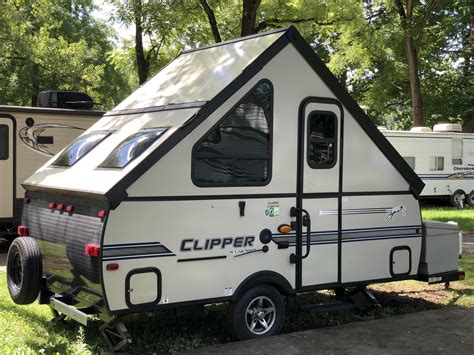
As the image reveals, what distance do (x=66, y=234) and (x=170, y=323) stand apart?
1.62 m

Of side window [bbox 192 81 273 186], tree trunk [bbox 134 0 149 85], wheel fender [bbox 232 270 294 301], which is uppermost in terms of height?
tree trunk [bbox 134 0 149 85]

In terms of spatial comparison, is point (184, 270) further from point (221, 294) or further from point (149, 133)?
point (149, 133)

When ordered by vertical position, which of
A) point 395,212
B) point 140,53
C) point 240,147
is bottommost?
point 395,212

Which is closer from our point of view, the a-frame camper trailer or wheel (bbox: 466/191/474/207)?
the a-frame camper trailer

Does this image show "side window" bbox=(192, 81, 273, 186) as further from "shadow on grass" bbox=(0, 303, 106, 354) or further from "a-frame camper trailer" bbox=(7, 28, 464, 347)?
"shadow on grass" bbox=(0, 303, 106, 354)

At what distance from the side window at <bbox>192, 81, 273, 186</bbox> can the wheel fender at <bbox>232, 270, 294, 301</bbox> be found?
87 cm

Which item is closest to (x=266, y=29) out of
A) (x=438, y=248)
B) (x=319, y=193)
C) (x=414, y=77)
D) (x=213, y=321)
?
(x=414, y=77)

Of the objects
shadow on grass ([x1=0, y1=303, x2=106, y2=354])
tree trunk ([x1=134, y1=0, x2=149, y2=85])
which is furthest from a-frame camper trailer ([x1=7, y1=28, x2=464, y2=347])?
tree trunk ([x1=134, y1=0, x2=149, y2=85])

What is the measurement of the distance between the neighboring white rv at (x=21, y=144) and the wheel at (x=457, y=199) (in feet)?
48.4

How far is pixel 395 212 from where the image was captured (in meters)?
6.99

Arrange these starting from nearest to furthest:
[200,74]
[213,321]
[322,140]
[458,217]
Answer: [200,74] < [322,140] < [213,321] < [458,217]

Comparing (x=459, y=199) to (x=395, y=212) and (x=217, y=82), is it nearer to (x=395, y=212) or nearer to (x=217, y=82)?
(x=395, y=212)

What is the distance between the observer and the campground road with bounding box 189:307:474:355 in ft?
18.6

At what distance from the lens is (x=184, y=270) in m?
5.44
